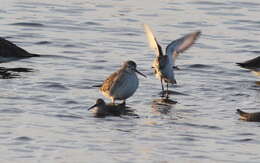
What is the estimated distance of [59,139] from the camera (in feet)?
47.8

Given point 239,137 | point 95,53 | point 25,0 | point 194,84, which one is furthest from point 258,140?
point 25,0

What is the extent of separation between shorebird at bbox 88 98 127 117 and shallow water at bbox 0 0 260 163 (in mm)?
160

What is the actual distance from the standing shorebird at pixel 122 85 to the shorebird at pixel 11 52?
4541mm

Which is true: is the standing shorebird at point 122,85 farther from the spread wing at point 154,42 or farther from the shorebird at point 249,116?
the shorebird at point 249,116

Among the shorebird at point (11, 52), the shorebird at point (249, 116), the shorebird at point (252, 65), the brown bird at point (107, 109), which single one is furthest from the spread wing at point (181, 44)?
the shorebird at point (11, 52)

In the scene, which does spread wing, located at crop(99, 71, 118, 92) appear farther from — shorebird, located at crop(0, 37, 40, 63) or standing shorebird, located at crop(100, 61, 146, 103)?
shorebird, located at crop(0, 37, 40, 63)

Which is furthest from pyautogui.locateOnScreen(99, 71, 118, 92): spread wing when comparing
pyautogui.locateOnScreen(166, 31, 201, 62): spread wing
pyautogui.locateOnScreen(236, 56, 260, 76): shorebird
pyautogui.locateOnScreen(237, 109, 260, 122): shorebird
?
pyautogui.locateOnScreen(236, 56, 260, 76): shorebird

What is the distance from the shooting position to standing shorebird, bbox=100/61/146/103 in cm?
1741

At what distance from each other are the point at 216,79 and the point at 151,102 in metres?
2.62

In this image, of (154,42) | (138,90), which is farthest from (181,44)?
(138,90)

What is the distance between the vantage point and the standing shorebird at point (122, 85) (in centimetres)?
1741

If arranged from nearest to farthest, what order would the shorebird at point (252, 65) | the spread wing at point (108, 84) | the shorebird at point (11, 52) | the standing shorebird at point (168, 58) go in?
the spread wing at point (108, 84)
the standing shorebird at point (168, 58)
the shorebird at point (252, 65)
the shorebird at point (11, 52)

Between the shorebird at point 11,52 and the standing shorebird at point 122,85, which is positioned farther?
the shorebird at point 11,52

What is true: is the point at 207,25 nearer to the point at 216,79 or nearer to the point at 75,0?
the point at 75,0
